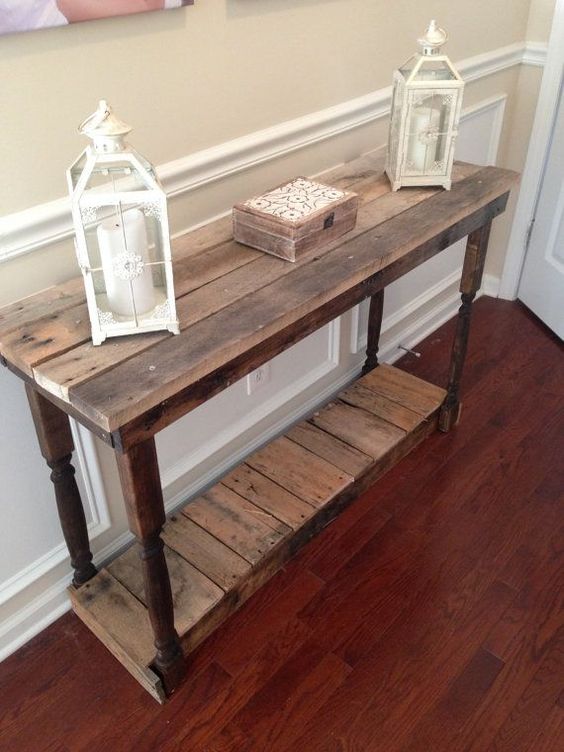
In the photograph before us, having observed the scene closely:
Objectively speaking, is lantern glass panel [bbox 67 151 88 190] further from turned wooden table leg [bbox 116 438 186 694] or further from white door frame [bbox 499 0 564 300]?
white door frame [bbox 499 0 564 300]

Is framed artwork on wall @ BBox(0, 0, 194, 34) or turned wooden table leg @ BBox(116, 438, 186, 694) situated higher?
framed artwork on wall @ BBox(0, 0, 194, 34)

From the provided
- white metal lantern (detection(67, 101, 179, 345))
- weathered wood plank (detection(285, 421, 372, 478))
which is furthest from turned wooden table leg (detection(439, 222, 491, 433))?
white metal lantern (detection(67, 101, 179, 345))

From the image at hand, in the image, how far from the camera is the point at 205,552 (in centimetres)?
159

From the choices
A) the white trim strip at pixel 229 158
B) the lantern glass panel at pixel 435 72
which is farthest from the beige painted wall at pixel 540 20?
the lantern glass panel at pixel 435 72

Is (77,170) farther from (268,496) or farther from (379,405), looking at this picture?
(379,405)

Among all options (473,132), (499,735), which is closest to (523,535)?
(499,735)

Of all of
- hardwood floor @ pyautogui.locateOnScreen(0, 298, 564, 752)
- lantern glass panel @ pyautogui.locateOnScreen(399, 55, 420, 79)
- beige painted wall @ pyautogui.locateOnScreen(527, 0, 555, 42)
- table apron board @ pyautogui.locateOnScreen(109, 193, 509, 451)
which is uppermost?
lantern glass panel @ pyautogui.locateOnScreen(399, 55, 420, 79)

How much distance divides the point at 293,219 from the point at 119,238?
38 centimetres

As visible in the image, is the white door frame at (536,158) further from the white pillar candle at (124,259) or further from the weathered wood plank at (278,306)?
the white pillar candle at (124,259)

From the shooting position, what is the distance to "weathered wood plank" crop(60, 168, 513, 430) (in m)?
1.00

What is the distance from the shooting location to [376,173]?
5.62ft

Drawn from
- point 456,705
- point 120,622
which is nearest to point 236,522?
point 120,622

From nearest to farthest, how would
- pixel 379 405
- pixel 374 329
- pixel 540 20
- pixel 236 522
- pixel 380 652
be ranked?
pixel 380 652 < pixel 236 522 < pixel 379 405 < pixel 374 329 < pixel 540 20

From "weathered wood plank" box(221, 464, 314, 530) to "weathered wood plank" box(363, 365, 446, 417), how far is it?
52cm
